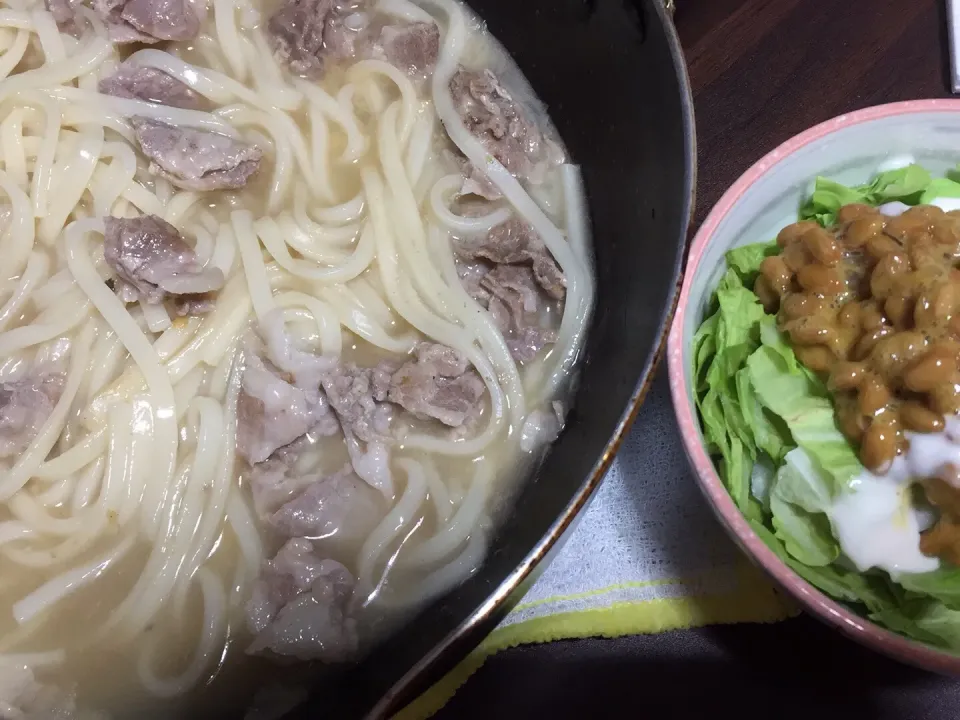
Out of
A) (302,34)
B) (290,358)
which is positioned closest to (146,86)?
(302,34)

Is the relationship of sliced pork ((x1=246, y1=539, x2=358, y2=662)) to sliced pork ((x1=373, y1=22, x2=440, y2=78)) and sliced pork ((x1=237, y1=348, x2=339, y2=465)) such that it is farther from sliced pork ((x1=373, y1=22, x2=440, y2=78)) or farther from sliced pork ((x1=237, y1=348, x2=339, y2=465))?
sliced pork ((x1=373, y1=22, x2=440, y2=78))

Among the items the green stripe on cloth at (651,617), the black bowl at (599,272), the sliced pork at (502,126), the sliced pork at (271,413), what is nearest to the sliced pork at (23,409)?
the sliced pork at (271,413)

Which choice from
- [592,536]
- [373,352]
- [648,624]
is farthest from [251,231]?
[648,624]

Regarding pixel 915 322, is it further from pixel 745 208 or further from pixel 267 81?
pixel 267 81

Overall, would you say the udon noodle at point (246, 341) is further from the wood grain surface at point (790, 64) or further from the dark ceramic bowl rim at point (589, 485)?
the wood grain surface at point (790, 64)

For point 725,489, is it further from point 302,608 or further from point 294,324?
point 294,324

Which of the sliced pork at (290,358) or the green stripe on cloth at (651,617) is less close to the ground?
the sliced pork at (290,358)
